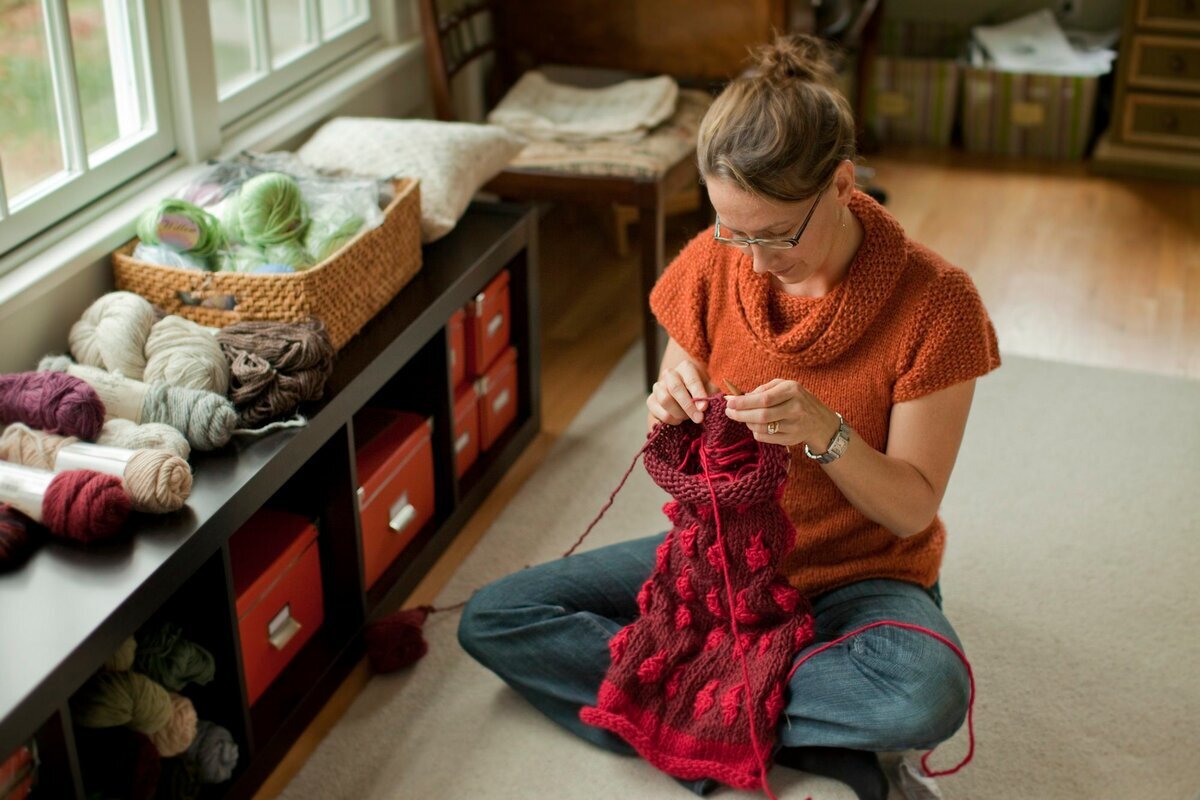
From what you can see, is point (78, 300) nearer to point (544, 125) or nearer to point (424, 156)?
point (424, 156)

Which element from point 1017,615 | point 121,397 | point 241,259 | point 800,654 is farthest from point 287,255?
point 1017,615

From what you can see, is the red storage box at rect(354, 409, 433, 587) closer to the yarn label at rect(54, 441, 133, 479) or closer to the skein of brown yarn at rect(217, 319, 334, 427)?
the skein of brown yarn at rect(217, 319, 334, 427)

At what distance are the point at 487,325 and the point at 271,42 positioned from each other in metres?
0.68

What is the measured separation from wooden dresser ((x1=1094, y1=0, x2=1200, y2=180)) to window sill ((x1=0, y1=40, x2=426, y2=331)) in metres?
2.06

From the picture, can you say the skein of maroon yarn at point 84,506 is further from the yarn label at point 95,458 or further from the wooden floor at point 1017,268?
the wooden floor at point 1017,268

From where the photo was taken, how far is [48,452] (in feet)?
5.22

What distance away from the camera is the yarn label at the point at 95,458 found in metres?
1.56

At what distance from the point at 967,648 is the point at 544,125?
1.41m

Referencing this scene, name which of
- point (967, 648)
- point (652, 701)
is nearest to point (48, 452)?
point (652, 701)

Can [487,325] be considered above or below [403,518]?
above

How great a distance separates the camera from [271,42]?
249 cm

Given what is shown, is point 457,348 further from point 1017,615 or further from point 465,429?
point 1017,615

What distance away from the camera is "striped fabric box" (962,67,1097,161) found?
397 cm

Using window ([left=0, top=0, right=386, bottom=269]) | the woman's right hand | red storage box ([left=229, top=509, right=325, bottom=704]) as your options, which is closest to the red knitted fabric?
the woman's right hand
